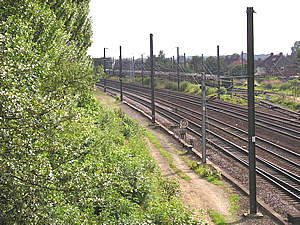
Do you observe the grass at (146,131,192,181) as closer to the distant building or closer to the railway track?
the railway track

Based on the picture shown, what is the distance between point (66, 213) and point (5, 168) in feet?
11.2

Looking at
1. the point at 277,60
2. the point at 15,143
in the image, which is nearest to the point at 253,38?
the point at 15,143

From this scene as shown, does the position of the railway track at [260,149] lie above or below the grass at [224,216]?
above

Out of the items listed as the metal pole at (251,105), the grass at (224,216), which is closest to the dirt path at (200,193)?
the grass at (224,216)

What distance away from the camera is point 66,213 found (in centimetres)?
864

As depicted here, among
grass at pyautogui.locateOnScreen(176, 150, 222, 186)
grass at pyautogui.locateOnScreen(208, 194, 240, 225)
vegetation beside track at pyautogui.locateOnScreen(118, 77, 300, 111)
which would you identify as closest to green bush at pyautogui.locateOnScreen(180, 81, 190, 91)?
vegetation beside track at pyautogui.locateOnScreen(118, 77, 300, 111)

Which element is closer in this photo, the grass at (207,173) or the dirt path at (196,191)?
the dirt path at (196,191)

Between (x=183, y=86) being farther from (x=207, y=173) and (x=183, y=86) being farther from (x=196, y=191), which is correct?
(x=196, y=191)

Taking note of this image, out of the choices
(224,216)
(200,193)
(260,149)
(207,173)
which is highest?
(260,149)

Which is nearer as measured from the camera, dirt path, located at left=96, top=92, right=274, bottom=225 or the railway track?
dirt path, located at left=96, top=92, right=274, bottom=225

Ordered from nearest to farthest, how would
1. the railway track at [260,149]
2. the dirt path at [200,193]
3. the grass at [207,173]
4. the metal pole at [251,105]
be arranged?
1. the metal pole at [251,105]
2. the dirt path at [200,193]
3. the railway track at [260,149]
4. the grass at [207,173]

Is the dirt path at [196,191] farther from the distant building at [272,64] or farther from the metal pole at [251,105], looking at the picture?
the distant building at [272,64]

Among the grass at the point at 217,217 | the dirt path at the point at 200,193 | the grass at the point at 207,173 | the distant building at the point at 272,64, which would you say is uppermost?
the distant building at the point at 272,64

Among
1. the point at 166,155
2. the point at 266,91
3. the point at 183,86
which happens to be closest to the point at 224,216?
the point at 166,155
